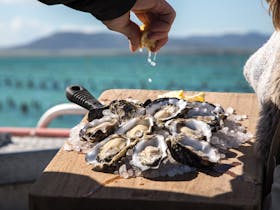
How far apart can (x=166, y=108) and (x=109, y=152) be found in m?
0.30

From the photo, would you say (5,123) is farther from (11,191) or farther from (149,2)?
(149,2)

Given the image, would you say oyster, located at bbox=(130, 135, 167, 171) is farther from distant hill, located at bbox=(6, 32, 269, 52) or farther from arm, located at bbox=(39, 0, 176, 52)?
distant hill, located at bbox=(6, 32, 269, 52)

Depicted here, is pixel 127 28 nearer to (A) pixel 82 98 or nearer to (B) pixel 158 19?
(B) pixel 158 19

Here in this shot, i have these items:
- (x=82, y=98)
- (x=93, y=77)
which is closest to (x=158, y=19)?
(x=82, y=98)

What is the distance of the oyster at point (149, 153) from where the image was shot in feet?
4.94

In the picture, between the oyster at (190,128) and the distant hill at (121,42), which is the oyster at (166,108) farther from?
the distant hill at (121,42)

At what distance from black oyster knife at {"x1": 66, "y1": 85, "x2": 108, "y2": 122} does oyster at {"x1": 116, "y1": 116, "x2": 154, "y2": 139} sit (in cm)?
20

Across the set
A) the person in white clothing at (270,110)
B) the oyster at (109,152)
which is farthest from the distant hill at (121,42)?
the oyster at (109,152)

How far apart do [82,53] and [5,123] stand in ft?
26.9

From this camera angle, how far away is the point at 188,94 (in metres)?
2.26

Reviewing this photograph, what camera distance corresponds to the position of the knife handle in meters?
1.98

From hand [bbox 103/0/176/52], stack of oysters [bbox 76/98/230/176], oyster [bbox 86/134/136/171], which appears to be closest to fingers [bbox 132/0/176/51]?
hand [bbox 103/0/176/52]

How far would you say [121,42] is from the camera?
59.6 ft

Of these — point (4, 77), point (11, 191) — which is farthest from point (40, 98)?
point (11, 191)
